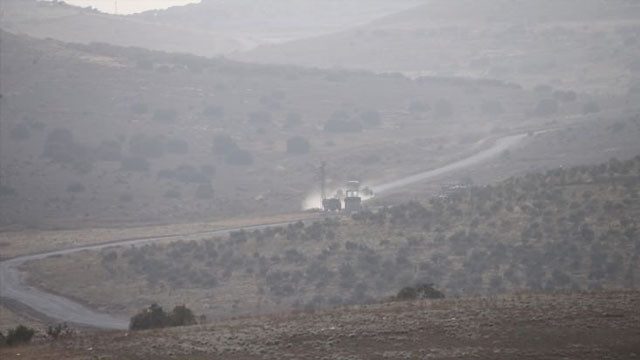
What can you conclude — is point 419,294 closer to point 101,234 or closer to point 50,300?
point 50,300

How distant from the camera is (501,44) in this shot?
447ft

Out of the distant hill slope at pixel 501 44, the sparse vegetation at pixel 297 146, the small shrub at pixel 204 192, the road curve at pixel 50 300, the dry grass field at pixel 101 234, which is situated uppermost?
the distant hill slope at pixel 501 44

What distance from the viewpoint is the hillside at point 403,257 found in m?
35.6

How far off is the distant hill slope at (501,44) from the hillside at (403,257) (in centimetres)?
6847

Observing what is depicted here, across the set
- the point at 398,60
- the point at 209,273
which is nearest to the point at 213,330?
the point at 209,273

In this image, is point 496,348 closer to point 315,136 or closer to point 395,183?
point 395,183

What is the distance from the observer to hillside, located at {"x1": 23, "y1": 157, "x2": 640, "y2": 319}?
35.6 m

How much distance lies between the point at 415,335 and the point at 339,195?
153ft

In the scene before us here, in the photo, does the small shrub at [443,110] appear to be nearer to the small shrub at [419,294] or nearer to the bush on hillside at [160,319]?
the small shrub at [419,294]

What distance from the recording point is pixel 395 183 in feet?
237

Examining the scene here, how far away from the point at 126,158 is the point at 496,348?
207 ft

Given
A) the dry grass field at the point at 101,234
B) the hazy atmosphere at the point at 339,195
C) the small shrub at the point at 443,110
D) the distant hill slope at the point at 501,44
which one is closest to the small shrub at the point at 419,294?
the hazy atmosphere at the point at 339,195

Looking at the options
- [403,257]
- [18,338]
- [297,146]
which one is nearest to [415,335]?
[18,338]

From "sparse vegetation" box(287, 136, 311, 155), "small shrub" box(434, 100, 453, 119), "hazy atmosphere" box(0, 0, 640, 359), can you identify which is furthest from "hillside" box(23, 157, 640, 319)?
"small shrub" box(434, 100, 453, 119)
